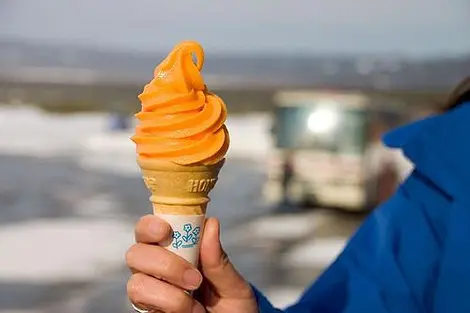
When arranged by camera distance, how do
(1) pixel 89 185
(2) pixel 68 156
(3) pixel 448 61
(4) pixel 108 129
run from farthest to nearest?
1. (3) pixel 448 61
2. (4) pixel 108 129
3. (2) pixel 68 156
4. (1) pixel 89 185

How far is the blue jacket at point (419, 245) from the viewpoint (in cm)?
140

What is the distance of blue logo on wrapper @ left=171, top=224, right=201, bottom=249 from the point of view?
3.25 ft

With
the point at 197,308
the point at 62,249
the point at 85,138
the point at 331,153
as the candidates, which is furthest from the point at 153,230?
the point at 85,138

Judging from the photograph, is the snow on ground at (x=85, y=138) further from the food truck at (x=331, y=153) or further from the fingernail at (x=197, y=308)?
the fingernail at (x=197, y=308)

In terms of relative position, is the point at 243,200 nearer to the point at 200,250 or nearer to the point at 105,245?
the point at 105,245

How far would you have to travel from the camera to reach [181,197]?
1.01 m

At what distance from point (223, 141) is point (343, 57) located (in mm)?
26964

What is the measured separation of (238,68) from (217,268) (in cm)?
2803

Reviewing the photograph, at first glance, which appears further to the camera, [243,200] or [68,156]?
[68,156]

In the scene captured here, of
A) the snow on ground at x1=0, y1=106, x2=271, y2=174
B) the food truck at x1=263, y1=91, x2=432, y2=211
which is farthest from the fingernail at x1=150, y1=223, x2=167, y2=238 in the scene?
the snow on ground at x1=0, y1=106, x2=271, y2=174

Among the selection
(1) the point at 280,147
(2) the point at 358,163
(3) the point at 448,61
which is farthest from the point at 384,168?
(3) the point at 448,61

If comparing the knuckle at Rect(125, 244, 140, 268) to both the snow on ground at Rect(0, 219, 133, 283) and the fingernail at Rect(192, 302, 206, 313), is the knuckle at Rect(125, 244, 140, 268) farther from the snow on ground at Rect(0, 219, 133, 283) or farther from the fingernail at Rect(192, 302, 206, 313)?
the snow on ground at Rect(0, 219, 133, 283)

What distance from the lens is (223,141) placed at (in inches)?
40.4

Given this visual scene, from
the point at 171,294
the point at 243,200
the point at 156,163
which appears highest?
the point at 156,163
